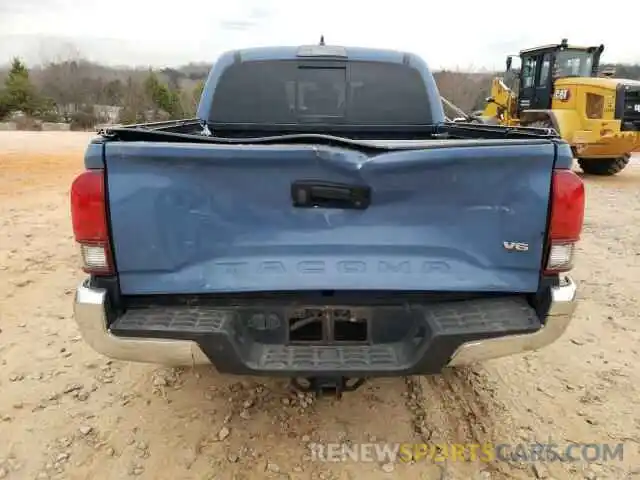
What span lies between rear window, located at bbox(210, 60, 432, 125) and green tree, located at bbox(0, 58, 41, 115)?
119 feet

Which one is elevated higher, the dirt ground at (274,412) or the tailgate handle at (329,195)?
the tailgate handle at (329,195)

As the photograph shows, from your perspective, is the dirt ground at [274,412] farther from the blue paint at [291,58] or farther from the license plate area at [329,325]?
the blue paint at [291,58]

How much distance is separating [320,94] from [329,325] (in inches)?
99.5

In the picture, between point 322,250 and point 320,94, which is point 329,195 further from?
point 320,94

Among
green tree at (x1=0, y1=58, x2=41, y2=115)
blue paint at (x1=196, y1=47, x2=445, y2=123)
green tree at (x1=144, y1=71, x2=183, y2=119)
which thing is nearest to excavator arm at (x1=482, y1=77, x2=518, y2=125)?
blue paint at (x1=196, y1=47, x2=445, y2=123)

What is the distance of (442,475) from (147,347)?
1.48m

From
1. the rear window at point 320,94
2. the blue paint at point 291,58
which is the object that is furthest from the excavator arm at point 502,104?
the rear window at point 320,94

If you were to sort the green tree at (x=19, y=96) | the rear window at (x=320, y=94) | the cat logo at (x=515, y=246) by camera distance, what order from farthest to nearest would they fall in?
1. the green tree at (x=19, y=96)
2. the rear window at (x=320, y=94)
3. the cat logo at (x=515, y=246)

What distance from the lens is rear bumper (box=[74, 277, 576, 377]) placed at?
2174 mm

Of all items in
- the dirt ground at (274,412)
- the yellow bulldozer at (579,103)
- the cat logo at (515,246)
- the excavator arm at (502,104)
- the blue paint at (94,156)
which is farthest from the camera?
the excavator arm at (502,104)

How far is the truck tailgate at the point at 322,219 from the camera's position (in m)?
2.13

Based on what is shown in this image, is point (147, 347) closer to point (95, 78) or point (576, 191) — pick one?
point (576, 191)

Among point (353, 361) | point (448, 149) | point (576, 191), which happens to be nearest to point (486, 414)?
point (353, 361)

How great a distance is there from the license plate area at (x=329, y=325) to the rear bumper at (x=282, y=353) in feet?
0.31
